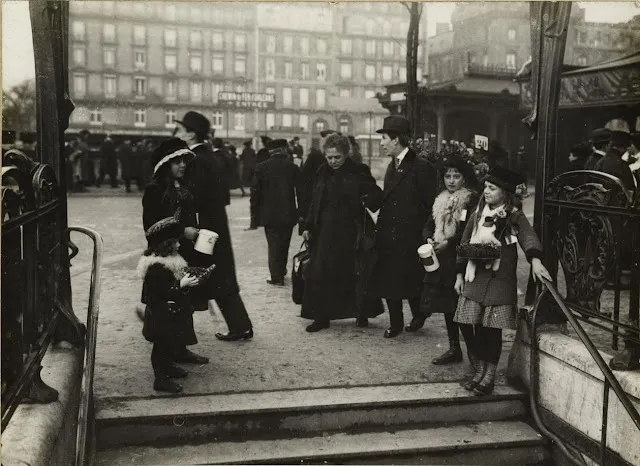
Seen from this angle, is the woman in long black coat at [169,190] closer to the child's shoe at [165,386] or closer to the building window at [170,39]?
the child's shoe at [165,386]

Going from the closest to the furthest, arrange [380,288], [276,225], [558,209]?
[558,209]
[380,288]
[276,225]

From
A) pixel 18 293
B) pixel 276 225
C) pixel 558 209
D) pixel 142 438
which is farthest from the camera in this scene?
pixel 276 225

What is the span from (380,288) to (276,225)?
9.37ft

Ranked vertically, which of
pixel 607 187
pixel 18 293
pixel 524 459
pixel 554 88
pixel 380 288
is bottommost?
pixel 524 459

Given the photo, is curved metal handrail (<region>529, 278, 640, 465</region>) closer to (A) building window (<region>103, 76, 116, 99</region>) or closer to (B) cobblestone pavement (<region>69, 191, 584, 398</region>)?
(B) cobblestone pavement (<region>69, 191, 584, 398</region>)

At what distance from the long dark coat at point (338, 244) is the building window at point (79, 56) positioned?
22313mm

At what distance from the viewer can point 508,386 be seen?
194 inches

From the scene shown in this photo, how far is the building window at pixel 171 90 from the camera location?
138 ft

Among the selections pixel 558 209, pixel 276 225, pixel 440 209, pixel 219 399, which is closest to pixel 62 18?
pixel 219 399

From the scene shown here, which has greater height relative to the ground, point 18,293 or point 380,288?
point 18,293

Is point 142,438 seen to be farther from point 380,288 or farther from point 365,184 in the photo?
point 365,184

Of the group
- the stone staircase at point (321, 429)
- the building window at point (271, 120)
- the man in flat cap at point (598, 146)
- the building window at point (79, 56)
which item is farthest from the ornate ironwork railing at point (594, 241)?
the building window at point (271, 120)

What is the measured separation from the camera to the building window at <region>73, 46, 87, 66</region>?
26.6 meters

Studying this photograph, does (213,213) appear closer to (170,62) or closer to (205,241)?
(205,241)
